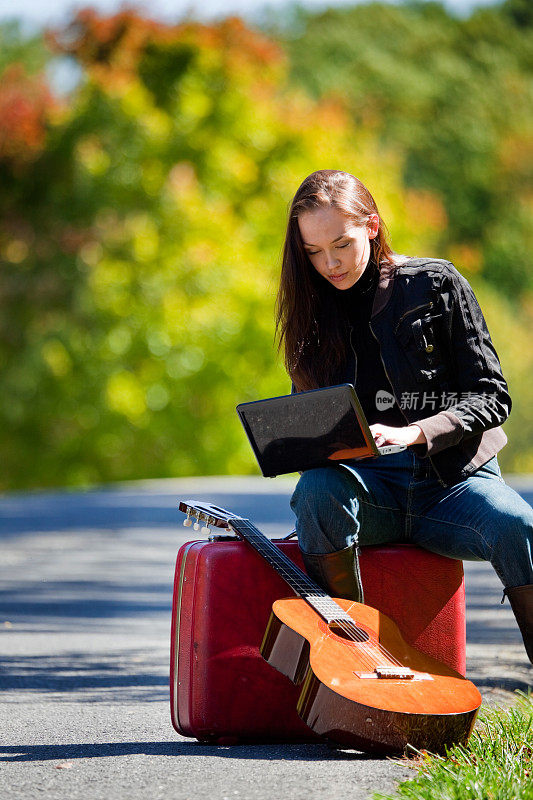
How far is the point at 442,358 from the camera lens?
146 inches

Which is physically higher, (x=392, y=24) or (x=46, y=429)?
(x=392, y=24)

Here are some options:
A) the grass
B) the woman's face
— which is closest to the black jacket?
the woman's face

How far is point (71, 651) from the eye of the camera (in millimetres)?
5832

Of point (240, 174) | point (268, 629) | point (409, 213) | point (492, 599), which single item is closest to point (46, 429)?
point (240, 174)

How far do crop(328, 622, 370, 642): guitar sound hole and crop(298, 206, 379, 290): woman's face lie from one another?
0.98 metres

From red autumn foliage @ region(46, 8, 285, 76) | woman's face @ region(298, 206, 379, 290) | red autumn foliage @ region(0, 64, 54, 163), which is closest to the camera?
woman's face @ region(298, 206, 379, 290)

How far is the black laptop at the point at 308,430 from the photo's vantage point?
3.39 m

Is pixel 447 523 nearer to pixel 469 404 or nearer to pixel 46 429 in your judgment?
pixel 469 404

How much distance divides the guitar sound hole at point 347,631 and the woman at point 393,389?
0.13 metres

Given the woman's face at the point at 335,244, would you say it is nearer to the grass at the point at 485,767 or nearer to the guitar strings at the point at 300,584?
the guitar strings at the point at 300,584

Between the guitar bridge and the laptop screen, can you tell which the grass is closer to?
the guitar bridge

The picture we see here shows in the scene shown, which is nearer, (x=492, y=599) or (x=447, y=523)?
(x=447, y=523)

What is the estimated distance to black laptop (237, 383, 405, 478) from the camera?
3393mm

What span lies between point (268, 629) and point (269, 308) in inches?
716
